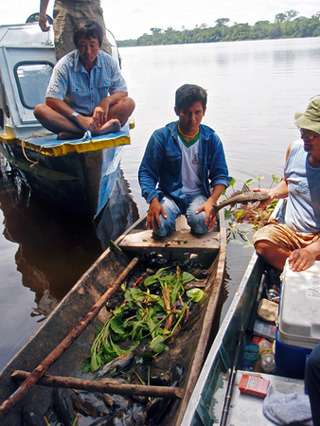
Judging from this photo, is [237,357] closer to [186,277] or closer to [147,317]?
[147,317]

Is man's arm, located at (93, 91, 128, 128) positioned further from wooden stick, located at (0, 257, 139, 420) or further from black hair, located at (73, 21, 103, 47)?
wooden stick, located at (0, 257, 139, 420)

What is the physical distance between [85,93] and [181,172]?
2052 mm

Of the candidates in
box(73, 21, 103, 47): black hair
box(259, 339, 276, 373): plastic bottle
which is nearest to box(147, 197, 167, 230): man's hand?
box(259, 339, 276, 373): plastic bottle

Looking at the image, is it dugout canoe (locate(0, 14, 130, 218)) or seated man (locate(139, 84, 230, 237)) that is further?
dugout canoe (locate(0, 14, 130, 218))

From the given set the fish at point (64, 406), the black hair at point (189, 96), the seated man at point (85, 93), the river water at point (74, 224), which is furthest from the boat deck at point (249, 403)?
the seated man at point (85, 93)

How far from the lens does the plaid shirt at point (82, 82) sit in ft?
15.5

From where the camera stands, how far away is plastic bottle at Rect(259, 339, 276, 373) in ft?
7.62

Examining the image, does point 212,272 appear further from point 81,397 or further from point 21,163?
point 21,163

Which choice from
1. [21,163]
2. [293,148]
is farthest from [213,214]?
[21,163]

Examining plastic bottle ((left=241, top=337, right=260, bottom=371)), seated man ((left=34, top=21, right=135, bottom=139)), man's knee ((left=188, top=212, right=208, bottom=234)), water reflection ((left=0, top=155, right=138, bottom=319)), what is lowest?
water reflection ((left=0, top=155, right=138, bottom=319))

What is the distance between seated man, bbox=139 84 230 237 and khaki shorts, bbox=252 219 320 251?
2.56 ft

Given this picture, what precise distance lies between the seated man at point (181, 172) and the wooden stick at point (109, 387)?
173 cm

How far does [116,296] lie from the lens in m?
3.41

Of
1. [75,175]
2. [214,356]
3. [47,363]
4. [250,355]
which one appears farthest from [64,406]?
[75,175]
